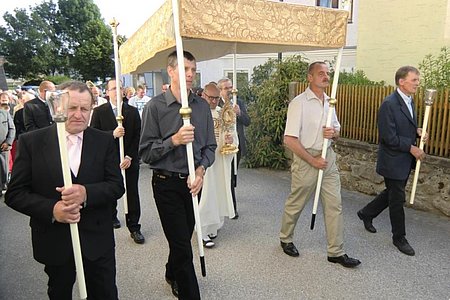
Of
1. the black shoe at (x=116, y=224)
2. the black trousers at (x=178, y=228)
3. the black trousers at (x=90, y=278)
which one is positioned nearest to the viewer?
the black trousers at (x=90, y=278)

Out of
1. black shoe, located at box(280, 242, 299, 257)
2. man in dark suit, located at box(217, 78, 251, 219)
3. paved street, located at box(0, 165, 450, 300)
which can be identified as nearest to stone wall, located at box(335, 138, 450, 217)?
paved street, located at box(0, 165, 450, 300)

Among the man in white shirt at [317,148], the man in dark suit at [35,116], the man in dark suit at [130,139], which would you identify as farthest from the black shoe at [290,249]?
the man in dark suit at [35,116]

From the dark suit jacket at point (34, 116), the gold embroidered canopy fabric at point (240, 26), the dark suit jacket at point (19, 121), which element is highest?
the gold embroidered canopy fabric at point (240, 26)

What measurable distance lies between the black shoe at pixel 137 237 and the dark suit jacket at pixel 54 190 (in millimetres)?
2243

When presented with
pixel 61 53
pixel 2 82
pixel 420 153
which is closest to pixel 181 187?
pixel 420 153

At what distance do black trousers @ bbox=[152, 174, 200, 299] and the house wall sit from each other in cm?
934

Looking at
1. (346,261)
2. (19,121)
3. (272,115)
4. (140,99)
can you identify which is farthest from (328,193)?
(140,99)

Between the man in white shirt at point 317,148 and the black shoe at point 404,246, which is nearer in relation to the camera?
the man in white shirt at point 317,148

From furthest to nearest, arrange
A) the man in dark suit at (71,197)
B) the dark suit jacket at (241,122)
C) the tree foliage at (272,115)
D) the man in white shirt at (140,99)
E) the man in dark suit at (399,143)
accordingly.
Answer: the man in white shirt at (140,99) < the tree foliage at (272,115) < the dark suit jacket at (241,122) < the man in dark suit at (399,143) < the man in dark suit at (71,197)

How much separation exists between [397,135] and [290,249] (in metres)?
1.65

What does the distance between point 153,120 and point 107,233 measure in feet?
3.11

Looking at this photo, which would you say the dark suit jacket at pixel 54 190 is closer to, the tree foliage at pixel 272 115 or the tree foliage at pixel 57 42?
the tree foliage at pixel 272 115

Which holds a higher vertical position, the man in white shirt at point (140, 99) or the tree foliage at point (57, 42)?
the tree foliage at point (57, 42)

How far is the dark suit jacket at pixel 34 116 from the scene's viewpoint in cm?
577
